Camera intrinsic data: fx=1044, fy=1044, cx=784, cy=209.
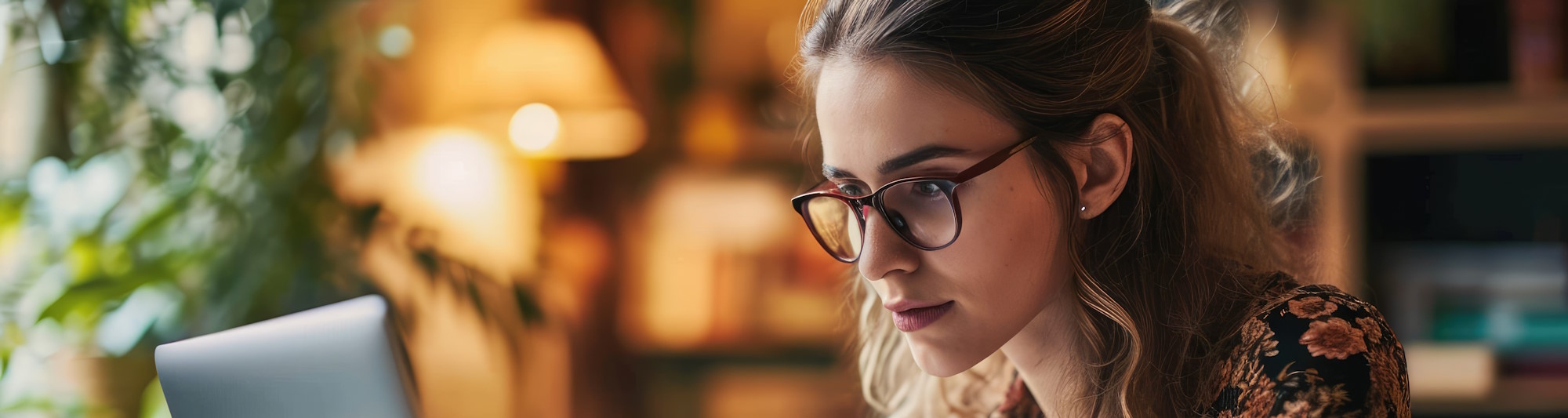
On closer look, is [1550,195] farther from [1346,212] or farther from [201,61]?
[201,61]

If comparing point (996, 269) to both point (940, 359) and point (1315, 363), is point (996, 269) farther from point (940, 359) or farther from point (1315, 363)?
point (1315, 363)

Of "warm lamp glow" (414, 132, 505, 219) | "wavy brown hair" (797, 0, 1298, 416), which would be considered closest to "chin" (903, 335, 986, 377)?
"wavy brown hair" (797, 0, 1298, 416)

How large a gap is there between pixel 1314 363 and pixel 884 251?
0.32 meters

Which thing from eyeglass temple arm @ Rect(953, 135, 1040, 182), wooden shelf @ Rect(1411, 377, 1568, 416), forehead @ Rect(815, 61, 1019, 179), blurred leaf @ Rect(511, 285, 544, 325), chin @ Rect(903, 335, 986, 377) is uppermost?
forehead @ Rect(815, 61, 1019, 179)

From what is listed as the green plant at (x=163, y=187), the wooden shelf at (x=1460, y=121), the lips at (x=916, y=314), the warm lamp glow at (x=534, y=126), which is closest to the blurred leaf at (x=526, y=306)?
the green plant at (x=163, y=187)

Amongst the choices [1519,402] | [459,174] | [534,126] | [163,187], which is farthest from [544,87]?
[1519,402]

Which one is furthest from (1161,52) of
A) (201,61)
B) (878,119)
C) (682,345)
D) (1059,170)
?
(682,345)

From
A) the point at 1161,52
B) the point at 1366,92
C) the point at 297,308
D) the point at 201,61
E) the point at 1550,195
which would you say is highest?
the point at 201,61

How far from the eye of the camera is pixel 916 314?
0.88m

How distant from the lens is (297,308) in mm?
1623

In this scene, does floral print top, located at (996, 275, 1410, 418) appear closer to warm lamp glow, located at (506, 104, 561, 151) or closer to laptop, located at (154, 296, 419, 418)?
laptop, located at (154, 296, 419, 418)

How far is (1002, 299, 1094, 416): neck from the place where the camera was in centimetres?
91

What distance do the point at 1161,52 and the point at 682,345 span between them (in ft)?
6.46

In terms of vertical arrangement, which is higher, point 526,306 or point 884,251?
point 884,251
